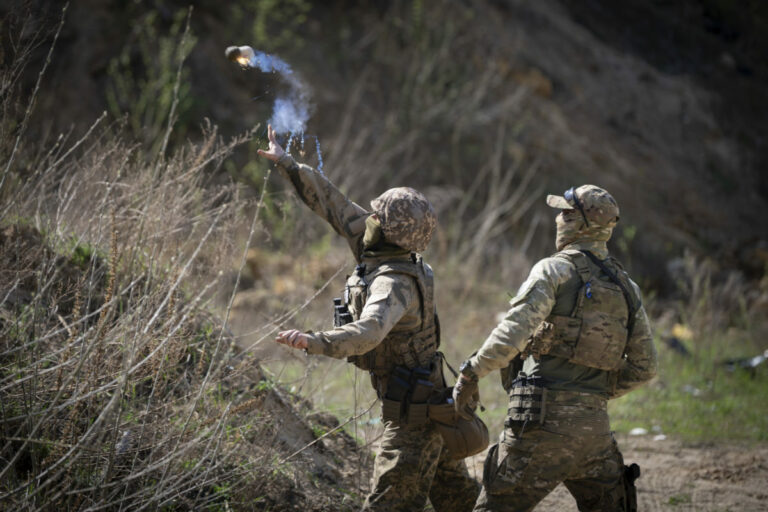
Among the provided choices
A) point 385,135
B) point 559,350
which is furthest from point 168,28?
point 559,350

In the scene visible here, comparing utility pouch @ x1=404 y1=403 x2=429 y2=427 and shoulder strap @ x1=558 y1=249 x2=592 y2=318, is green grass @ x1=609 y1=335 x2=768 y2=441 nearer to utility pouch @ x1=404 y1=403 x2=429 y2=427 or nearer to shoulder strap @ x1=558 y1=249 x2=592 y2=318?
shoulder strap @ x1=558 y1=249 x2=592 y2=318

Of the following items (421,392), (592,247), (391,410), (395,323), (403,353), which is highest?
(592,247)

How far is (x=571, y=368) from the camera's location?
136 inches

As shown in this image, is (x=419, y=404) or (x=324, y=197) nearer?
(x=419, y=404)

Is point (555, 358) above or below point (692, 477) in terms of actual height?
above

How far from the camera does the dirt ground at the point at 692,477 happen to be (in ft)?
15.6

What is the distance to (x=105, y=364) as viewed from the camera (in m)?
3.08

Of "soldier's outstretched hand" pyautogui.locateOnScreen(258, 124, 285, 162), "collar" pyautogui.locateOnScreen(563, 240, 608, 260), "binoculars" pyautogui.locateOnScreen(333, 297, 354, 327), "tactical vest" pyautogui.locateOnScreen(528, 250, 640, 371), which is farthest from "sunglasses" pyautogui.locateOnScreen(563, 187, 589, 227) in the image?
"soldier's outstretched hand" pyautogui.locateOnScreen(258, 124, 285, 162)

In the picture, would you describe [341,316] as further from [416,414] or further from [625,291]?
[625,291]

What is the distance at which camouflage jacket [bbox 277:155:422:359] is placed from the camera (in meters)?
3.04

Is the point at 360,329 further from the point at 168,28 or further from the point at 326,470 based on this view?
the point at 168,28

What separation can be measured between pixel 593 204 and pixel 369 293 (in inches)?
48.4

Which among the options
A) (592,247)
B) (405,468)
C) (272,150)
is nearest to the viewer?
(405,468)

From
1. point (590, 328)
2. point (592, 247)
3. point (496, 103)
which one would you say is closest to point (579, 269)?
point (592, 247)
